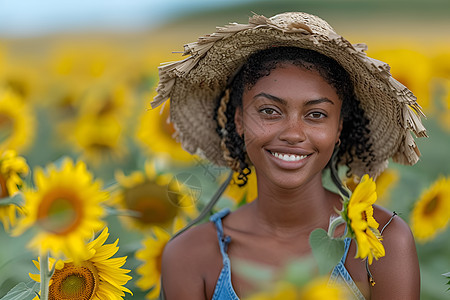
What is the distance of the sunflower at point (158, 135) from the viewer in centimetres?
241

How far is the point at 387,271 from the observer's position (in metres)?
1.47

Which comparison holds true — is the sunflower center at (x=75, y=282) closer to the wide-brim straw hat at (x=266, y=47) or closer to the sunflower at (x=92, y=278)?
the sunflower at (x=92, y=278)

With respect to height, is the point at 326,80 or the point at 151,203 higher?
the point at 326,80

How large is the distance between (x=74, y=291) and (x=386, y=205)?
4.27ft

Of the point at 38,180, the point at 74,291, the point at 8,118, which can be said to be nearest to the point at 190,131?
the point at 74,291

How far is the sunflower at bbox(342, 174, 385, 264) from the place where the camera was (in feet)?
3.68

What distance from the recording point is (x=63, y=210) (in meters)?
1.16

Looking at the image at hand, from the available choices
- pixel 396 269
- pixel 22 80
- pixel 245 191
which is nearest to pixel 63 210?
pixel 396 269

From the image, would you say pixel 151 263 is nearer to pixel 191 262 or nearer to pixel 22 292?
pixel 191 262

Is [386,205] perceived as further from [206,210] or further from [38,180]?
[38,180]

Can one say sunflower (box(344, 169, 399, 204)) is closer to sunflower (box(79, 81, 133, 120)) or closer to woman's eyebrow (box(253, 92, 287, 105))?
woman's eyebrow (box(253, 92, 287, 105))

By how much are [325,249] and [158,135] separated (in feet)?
4.56

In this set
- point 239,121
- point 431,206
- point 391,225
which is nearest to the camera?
point 391,225

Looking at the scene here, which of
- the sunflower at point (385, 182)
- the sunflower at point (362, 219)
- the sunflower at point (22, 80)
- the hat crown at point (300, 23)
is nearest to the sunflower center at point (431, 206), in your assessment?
the sunflower at point (385, 182)
